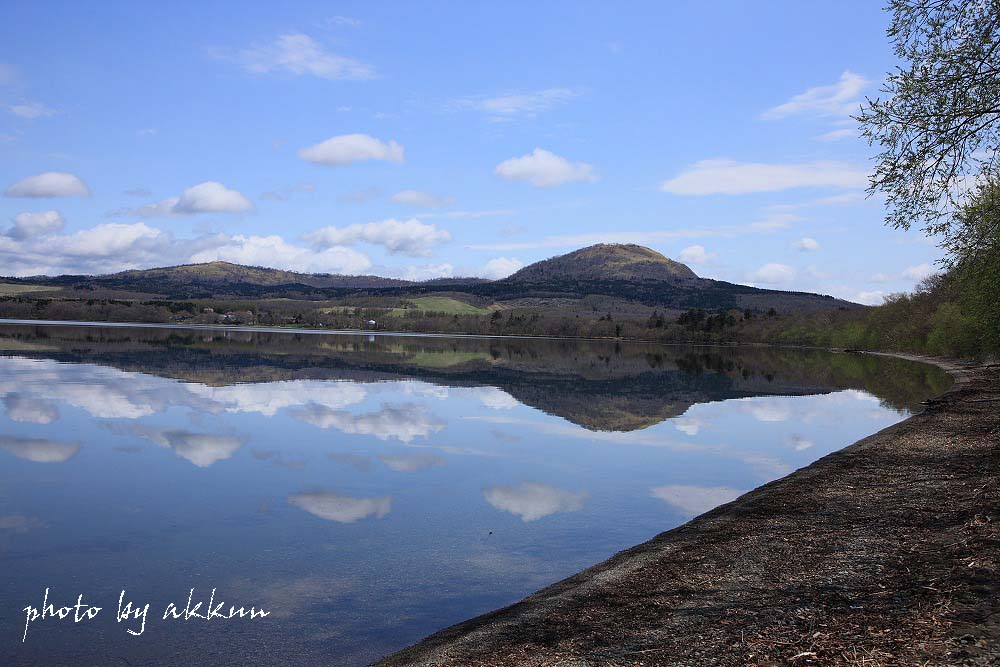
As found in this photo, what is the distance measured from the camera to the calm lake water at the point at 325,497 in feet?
31.3

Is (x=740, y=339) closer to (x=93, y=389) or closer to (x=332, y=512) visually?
(x=93, y=389)

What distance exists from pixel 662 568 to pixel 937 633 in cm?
427

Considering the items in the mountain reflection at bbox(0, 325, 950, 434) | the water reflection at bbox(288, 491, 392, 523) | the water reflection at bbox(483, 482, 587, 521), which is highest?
the mountain reflection at bbox(0, 325, 950, 434)

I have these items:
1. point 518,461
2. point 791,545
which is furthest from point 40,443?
point 791,545

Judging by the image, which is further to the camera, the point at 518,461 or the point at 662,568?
the point at 518,461

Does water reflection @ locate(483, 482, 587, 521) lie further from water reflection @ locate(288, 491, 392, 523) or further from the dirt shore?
the dirt shore

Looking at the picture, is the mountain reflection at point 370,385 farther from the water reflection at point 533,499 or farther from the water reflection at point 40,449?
the water reflection at point 533,499

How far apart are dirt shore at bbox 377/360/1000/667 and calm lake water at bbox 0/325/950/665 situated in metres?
1.41

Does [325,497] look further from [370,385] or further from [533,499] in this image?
[370,385]

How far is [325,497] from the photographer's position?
53.5ft

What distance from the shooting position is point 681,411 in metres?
→ 36.1

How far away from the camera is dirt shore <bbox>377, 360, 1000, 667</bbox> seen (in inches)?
271

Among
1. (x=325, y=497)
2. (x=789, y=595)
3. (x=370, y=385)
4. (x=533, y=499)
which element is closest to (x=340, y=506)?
(x=325, y=497)

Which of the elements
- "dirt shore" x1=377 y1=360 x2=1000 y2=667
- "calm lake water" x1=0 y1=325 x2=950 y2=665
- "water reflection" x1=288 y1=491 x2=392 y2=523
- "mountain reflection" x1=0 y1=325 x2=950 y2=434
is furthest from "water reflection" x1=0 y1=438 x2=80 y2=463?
"dirt shore" x1=377 y1=360 x2=1000 y2=667
